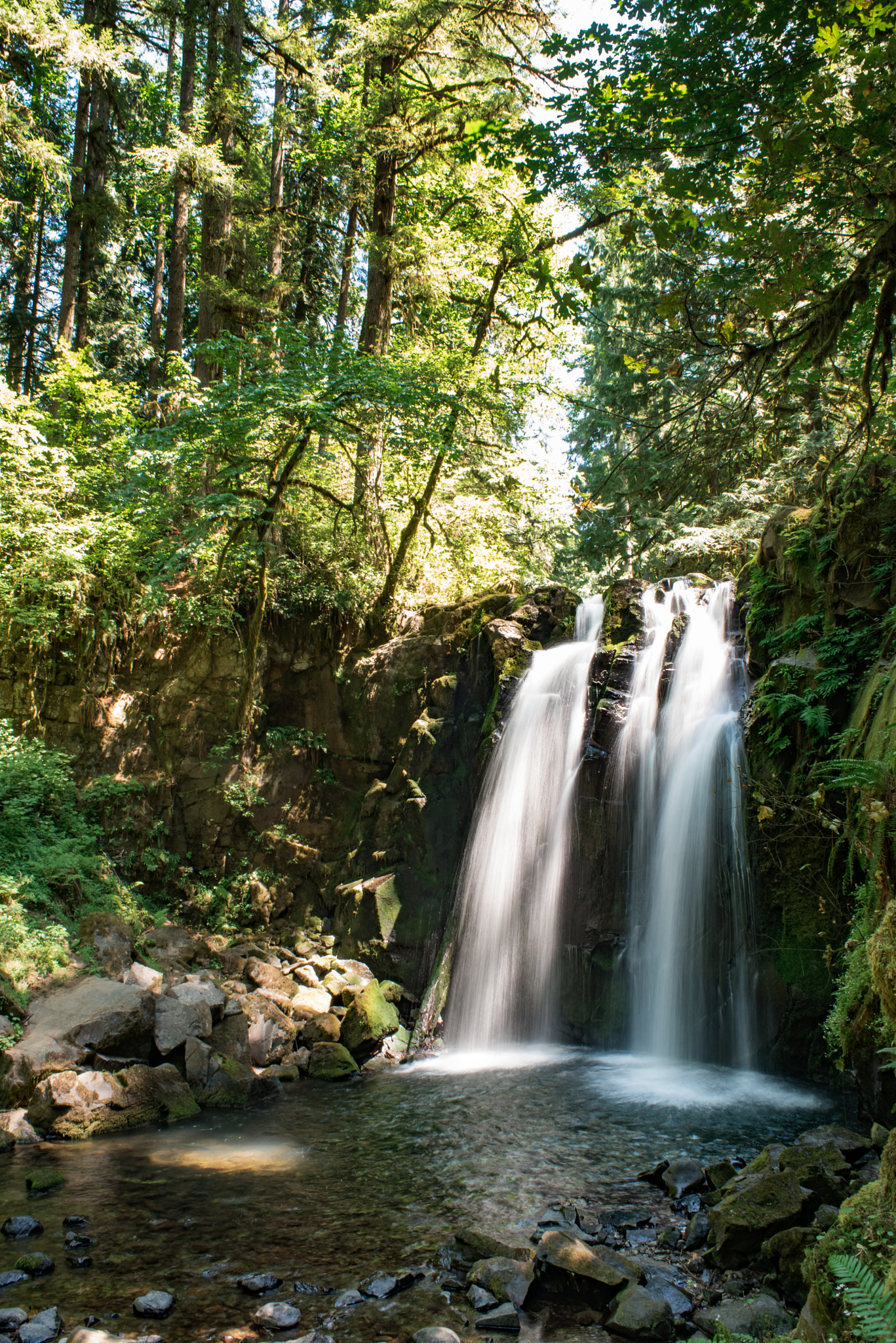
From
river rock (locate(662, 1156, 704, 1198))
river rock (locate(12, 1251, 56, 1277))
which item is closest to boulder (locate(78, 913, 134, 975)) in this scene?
river rock (locate(12, 1251, 56, 1277))

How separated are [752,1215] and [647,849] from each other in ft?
16.4

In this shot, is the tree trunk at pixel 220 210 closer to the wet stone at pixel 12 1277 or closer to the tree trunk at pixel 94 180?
the tree trunk at pixel 94 180

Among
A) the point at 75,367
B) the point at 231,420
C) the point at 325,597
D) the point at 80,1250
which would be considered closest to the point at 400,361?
the point at 231,420

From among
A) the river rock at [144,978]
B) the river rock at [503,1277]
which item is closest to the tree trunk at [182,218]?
the river rock at [144,978]

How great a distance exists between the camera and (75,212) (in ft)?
45.9

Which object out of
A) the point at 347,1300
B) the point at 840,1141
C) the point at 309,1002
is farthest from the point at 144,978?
the point at 840,1141

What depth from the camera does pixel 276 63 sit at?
14.8 m

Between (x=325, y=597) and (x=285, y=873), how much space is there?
4.35 metres

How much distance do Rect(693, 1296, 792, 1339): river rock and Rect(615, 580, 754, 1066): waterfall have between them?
427 centimetres

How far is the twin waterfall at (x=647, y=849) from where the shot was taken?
7973 millimetres

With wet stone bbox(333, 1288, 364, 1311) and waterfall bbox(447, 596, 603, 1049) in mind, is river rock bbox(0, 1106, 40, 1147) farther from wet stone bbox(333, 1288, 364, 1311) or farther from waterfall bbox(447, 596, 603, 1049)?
waterfall bbox(447, 596, 603, 1049)

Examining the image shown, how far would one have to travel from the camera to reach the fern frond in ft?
6.84

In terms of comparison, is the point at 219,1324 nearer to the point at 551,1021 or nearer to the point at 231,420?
the point at 551,1021

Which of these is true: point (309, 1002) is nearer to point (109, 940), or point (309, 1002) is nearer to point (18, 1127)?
point (109, 940)
